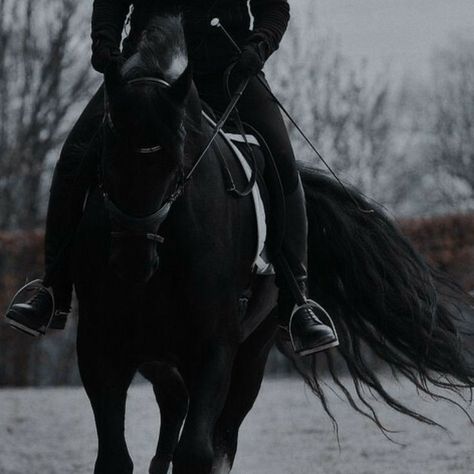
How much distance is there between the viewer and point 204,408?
6.91 m

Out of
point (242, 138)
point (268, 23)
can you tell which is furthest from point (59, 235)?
point (268, 23)

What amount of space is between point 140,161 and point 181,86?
1.46 feet

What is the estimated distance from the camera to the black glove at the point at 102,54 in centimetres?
713

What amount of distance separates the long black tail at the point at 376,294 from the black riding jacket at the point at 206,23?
66.5 inches

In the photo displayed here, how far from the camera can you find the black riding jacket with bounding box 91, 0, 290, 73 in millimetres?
Result: 7621

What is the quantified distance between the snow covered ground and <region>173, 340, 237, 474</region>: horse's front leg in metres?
3.89

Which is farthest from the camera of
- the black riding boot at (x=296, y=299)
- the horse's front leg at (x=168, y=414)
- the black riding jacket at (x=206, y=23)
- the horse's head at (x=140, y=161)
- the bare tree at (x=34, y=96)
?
the bare tree at (x=34, y=96)

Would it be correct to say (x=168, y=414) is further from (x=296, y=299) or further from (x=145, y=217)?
(x=145, y=217)

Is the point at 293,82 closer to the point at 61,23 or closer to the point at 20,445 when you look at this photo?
the point at 61,23

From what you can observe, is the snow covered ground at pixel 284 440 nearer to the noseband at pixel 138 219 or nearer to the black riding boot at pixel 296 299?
the black riding boot at pixel 296 299

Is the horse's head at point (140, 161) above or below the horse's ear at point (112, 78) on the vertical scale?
below

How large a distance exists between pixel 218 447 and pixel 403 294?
5.73ft

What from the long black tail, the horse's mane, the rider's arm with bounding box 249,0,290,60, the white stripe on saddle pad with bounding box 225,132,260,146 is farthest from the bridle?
the long black tail

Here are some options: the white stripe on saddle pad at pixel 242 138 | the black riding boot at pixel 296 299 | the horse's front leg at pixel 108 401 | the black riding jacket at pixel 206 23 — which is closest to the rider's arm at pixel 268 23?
the black riding jacket at pixel 206 23
